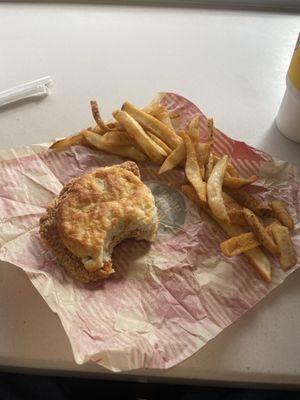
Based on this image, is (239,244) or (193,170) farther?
(193,170)

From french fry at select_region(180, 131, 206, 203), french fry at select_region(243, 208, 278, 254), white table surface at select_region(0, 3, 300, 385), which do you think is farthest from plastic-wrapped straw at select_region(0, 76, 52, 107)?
french fry at select_region(243, 208, 278, 254)

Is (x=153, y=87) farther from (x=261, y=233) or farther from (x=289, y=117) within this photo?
(x=261, y=233)

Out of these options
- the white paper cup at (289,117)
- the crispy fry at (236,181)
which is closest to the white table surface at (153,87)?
the white paper cup at (289,117)

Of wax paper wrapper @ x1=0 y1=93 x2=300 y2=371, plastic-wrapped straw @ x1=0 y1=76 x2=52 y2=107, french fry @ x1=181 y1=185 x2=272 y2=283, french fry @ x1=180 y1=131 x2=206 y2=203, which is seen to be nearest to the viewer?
wax paper wrapper @ x1=0 y1=93 x2=300 y2=371

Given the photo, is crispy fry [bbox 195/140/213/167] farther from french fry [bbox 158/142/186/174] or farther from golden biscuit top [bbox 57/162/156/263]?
golden biscuit top [bbox 57/162/156/263]

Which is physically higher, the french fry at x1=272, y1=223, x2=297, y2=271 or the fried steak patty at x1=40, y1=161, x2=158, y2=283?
the fried steak patty at x1=40, y1=161, x2=158, y2=283

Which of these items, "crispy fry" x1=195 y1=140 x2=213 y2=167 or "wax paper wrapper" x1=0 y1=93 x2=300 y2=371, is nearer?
"wax paper wrapper" x1=0 y1=93 x2=300 y2=371

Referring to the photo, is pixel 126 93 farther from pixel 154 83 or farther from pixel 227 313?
pixel 227 313

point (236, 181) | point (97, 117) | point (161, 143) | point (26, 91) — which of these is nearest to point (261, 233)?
point (236, 181)
